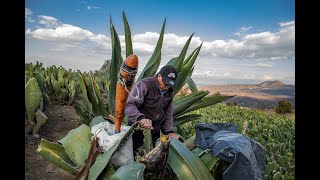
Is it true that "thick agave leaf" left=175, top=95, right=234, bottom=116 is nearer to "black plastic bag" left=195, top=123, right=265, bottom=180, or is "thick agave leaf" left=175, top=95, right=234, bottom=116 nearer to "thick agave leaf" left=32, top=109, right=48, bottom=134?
"black plastic bag" left=195, top=123, right=265, bottom=180

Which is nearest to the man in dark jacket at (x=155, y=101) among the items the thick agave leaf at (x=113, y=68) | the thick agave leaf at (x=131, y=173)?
the thick agave leaf at (x=131, y=173)

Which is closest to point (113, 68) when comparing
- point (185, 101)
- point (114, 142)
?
point (185, 101)

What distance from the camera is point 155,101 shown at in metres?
2.00

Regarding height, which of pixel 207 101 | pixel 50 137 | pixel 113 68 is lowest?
pixel 50 137

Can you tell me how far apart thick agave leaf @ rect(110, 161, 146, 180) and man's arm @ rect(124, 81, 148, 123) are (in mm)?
419

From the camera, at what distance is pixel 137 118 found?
176 centimetres

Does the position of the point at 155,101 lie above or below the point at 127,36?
below

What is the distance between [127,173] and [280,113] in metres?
6.05

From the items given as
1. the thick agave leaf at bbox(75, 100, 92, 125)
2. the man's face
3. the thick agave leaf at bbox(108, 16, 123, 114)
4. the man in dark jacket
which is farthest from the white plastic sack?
the thick agave leaf at bbox(75, 100, 92, 125)

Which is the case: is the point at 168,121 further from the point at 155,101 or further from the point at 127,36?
the point at 127,36

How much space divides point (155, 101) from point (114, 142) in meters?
0.47

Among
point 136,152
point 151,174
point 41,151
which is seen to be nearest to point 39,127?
point 41,151

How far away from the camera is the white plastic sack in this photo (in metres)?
1.55

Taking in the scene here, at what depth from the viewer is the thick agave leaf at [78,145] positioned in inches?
67.8
